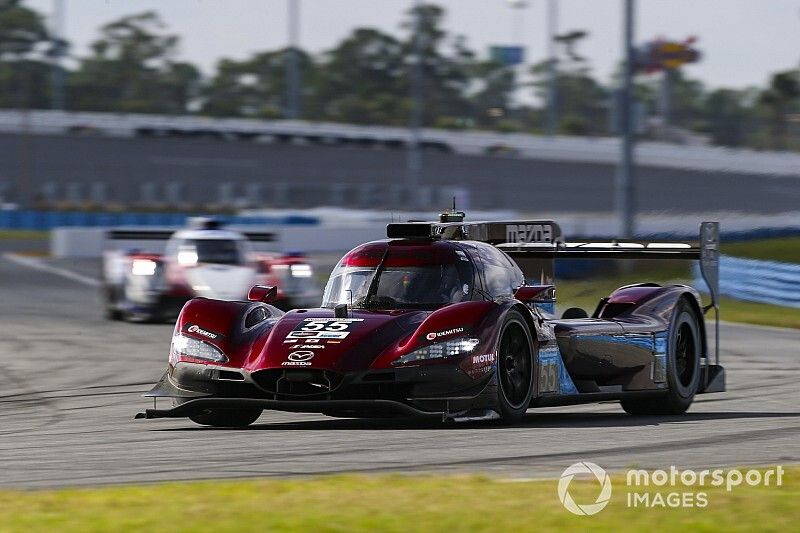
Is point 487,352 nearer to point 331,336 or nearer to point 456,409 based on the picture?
point 456,409

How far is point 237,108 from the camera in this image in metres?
98.0

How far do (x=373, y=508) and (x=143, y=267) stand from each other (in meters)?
17.3

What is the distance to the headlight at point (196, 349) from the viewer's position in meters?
9.87

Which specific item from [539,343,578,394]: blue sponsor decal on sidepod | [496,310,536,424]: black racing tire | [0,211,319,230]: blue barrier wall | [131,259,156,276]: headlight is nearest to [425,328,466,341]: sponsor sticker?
[496,310,536,424]: black racing tire

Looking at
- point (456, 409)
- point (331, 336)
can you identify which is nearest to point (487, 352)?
point (456, 409)

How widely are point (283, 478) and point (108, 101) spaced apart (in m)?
86.2

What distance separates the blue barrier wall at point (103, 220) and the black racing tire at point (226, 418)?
35500 millimetres

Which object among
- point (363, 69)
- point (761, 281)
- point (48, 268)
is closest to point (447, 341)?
point (761, 281)

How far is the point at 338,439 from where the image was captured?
29.9 ft

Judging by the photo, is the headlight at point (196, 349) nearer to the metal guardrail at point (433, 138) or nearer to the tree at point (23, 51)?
the metal guardrail at point (433, 138)

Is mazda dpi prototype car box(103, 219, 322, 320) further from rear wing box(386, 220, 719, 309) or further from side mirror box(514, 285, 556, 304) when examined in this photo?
side mirror box(514, 285, 556, 304)

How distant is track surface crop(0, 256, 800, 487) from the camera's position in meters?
7.84

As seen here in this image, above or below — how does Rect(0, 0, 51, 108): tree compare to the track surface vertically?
above

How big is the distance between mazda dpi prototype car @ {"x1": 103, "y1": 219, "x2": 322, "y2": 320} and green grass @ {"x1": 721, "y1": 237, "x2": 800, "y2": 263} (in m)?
17.8
